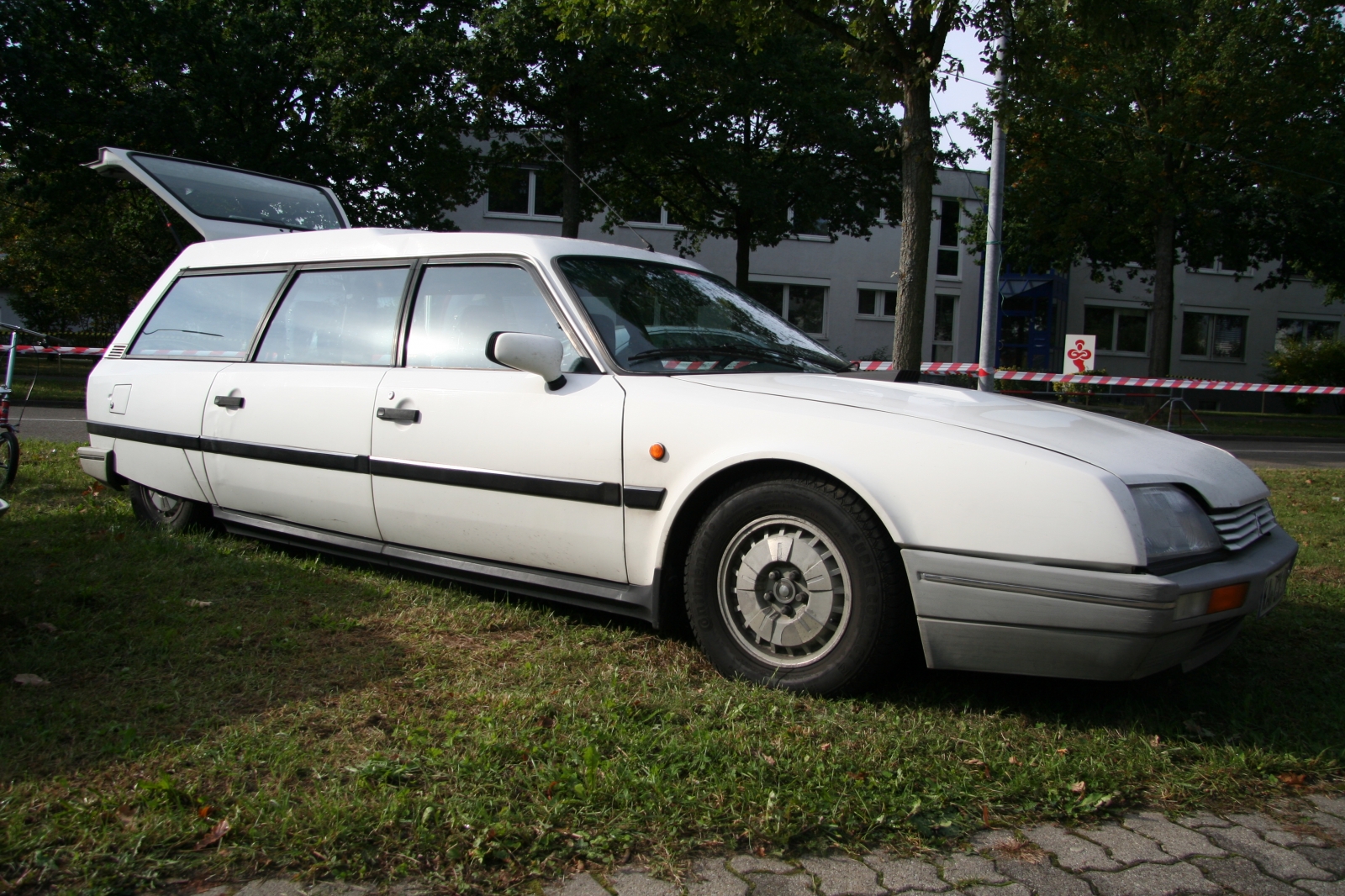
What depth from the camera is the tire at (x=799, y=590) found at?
3.04 meters

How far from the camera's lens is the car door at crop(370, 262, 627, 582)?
11.8 feet

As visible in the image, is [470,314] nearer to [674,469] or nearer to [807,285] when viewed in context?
[674,469]

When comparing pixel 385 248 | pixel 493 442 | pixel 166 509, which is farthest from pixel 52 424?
pixel 493 442

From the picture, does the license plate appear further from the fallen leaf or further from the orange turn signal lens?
the fallen leaf

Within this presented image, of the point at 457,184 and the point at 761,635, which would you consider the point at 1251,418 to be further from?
the point at 761,635

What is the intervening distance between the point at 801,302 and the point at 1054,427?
3044 centimetres

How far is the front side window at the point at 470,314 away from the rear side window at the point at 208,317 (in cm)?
114

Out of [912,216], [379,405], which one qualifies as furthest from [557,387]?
[912,216]

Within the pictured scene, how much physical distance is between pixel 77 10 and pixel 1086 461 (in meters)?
26.2

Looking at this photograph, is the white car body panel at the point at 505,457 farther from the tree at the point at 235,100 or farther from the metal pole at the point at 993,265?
the tree at the point at 235,100

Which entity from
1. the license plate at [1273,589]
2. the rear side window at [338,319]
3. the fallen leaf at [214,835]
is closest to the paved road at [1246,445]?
the rear side window at [338,319]

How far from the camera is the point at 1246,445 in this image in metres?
17.2

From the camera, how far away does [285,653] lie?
351cm

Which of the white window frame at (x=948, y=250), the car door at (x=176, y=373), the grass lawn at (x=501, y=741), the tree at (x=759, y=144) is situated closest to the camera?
the grass lawn at (x=501, y=741)
